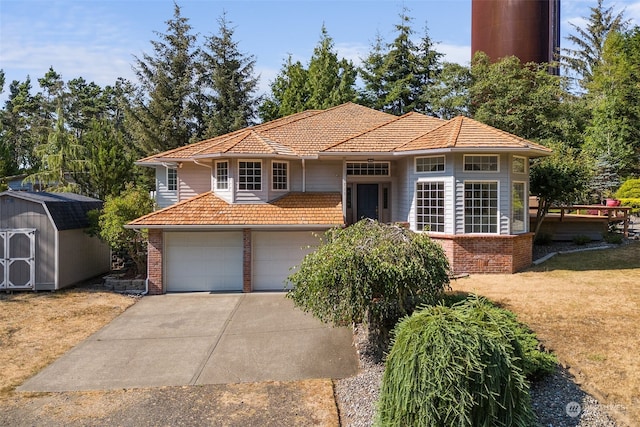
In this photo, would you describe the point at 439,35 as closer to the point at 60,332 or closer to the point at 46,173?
the point at 46,173

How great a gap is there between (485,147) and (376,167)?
14.8 ft

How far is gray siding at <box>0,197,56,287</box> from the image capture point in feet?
42.5

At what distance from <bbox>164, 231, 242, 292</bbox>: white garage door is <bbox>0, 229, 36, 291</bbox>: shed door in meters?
4.24

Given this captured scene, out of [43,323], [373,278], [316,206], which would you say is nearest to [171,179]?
[316,206]

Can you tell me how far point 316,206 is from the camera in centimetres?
1422

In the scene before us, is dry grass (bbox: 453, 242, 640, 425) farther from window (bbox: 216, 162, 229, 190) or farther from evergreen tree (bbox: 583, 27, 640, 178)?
evergreen tree (bbox: 583, 27, 640, 178)

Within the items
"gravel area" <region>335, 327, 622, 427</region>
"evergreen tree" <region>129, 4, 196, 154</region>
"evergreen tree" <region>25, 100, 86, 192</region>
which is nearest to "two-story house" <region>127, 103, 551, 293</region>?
"gravel area" <region>335, 327, 622, 427</region>

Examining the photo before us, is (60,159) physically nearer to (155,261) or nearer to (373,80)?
(155,261)

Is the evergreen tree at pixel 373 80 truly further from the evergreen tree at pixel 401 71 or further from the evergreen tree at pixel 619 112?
the evergreen tree at pixel 619 112

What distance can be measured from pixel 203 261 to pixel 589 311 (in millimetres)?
10936

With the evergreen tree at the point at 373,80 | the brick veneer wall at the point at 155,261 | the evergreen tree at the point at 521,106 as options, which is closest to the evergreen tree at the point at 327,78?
the evergreen tree at the point at 373,80

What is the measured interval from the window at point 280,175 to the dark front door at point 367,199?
3.07 meters

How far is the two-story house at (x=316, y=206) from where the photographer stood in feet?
42.8

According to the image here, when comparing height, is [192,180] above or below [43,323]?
above
